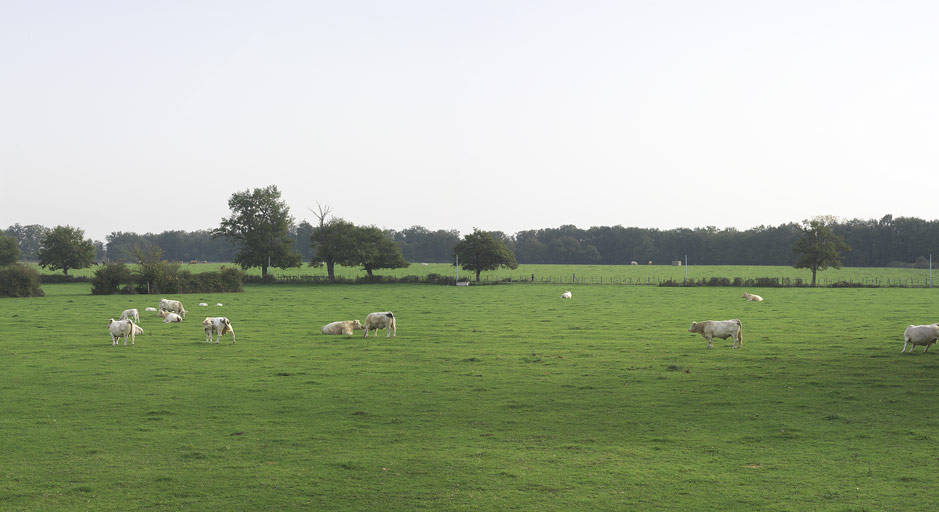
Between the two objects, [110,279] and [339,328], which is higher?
[110,279]

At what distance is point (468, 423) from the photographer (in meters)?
15.0

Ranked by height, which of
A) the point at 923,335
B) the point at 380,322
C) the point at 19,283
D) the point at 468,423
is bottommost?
the point at 468,423

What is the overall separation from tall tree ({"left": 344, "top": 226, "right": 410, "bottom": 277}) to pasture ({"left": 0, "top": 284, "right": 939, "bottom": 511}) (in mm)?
63556

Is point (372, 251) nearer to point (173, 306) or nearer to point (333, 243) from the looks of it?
point (333, 243)

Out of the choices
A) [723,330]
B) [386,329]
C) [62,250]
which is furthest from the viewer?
[62,250]

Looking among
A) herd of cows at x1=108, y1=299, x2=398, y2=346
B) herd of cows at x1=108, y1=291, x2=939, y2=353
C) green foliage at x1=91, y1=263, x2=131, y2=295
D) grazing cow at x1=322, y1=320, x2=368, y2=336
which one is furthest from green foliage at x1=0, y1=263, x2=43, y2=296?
grazing cow at x1=322, y1=320, x2=368, y2=336

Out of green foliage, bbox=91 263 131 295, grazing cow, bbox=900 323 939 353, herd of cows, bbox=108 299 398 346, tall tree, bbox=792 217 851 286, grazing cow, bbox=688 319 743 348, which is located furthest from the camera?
tall tree, bbox=792 217 851 286

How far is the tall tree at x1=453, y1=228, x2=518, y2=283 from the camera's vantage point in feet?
317

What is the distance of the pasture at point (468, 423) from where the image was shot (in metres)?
10.6

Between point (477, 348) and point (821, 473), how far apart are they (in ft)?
54.8

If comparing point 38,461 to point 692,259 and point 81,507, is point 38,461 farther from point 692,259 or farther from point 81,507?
point 692,259

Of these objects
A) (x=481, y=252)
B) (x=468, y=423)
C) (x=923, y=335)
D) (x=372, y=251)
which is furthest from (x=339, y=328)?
(x=481, y=252)

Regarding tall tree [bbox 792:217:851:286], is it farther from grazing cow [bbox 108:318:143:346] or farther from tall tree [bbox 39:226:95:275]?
tall tree [bbox 39:226:95:275]

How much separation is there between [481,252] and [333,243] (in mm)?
19388
